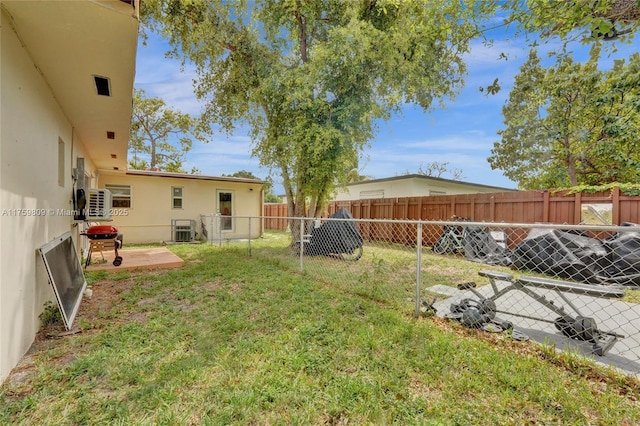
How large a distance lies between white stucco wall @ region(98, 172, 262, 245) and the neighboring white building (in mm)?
4508

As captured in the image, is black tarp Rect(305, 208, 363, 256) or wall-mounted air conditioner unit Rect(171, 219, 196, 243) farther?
wall-mounted air conditioner unit Rect(171, 219, 196, 243)

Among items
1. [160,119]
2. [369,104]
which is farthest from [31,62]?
[160,119]

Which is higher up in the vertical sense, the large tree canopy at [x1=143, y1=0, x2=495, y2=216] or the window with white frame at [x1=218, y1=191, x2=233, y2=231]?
the large tree canopy at [x1=143, y1=0, x2=495, y2=216]

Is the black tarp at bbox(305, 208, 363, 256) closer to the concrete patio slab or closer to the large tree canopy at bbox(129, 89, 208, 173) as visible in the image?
the concrete patio slab

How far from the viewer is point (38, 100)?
301 cm

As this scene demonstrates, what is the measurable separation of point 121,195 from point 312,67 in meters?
8.17

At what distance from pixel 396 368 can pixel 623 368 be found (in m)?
1.84

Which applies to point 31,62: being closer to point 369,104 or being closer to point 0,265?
point 0,265

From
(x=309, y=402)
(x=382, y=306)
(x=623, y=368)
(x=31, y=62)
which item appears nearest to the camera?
(x=309, y=402)

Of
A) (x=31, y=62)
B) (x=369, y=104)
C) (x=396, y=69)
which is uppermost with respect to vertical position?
(x=396, y=69)

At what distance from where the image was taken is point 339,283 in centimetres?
490

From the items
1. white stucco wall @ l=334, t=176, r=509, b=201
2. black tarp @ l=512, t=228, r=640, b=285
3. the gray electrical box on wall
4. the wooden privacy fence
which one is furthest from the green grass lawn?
white stucco wall @ l=334, t=176, r=509, b=201

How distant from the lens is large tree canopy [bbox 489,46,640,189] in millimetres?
10133

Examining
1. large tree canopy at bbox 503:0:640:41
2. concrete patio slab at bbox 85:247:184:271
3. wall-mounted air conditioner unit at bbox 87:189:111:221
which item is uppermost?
large tree canopy at bbox 503:0:640:41
